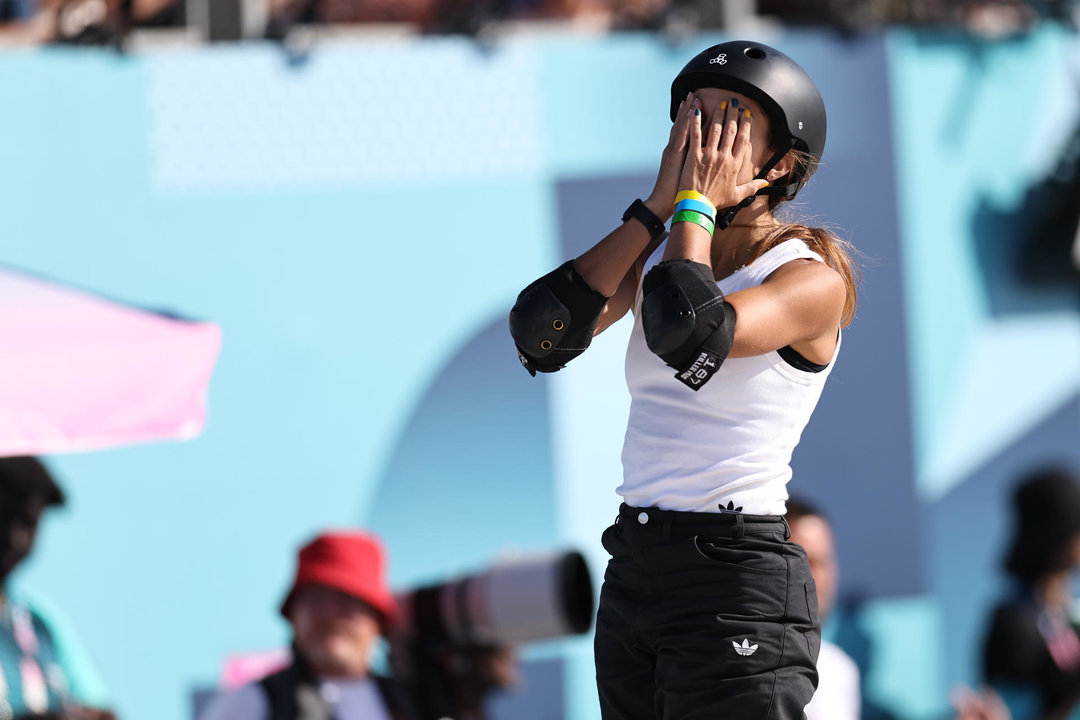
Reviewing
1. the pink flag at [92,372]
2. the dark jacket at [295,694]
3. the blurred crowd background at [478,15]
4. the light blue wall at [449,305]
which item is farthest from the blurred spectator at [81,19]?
the dark jacket at [295,694]

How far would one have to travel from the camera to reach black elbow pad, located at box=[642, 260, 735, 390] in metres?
2.08

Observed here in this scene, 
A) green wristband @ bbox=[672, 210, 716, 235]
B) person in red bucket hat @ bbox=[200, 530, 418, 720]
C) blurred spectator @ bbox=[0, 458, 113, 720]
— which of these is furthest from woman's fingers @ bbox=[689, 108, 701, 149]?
blurred spectator @ bbox=[0, 458, 113, 720]

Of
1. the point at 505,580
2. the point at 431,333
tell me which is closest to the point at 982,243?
the point at 431,333

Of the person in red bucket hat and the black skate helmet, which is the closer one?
the black skate helmet

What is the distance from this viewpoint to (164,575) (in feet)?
17.8

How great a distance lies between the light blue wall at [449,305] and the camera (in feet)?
17.9

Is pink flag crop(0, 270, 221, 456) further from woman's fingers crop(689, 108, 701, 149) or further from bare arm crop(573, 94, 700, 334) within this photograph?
woman's fingers crop(689, 108, 701, 149)

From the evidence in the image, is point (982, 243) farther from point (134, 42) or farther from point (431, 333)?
point (134, 42)

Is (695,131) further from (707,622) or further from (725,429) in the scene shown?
(707,622)

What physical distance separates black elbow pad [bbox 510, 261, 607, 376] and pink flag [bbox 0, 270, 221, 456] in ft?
5.63

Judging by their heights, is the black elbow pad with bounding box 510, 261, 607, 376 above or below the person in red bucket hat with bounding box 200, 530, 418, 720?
above

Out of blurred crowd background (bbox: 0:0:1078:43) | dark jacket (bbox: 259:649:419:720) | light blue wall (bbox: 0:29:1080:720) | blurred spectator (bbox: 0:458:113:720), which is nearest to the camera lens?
dark jacket (bbox: 259:649:419:720)

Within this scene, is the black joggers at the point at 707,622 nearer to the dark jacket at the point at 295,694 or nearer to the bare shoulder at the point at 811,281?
the bare shoulder at the point at 811,281

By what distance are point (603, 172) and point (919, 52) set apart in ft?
5.51
